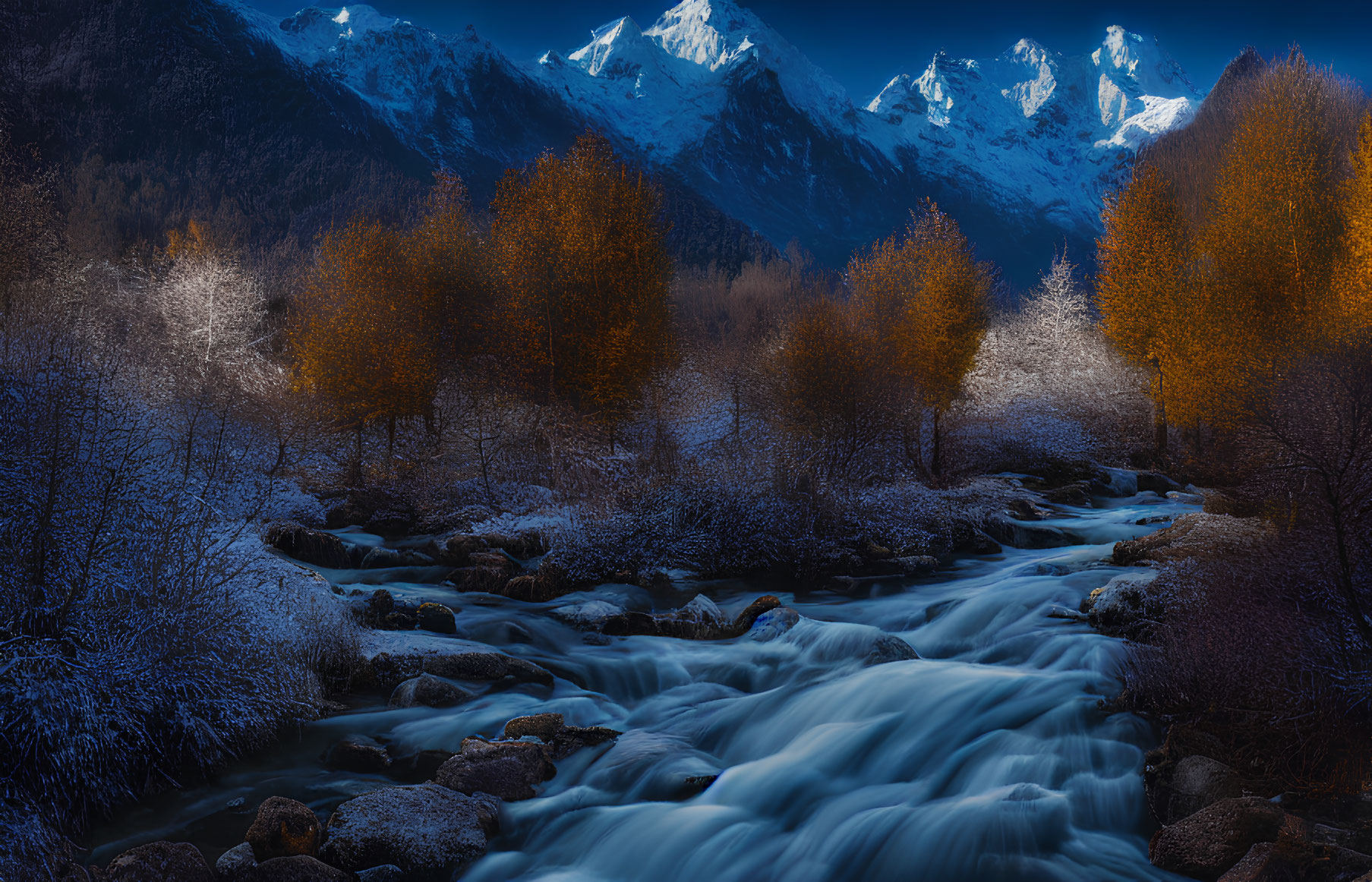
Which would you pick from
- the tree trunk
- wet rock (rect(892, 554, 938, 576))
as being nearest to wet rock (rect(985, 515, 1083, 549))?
wet rock (rect(892, 554, 938, 576))

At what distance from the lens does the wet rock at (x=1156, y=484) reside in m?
25.6

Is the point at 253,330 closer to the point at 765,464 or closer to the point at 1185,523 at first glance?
the point at 765,464

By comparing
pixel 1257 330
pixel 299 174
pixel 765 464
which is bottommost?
pixel 765 464

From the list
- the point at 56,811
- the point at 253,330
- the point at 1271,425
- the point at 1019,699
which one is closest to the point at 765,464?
the point at 1019,699

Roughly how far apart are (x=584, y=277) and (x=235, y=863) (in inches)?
803

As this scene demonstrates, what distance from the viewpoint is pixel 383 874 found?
611 cm

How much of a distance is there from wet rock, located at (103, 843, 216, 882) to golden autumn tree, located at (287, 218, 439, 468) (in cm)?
2059

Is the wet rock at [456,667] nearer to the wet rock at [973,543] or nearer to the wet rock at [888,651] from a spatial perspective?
the wet rock at [888,651]

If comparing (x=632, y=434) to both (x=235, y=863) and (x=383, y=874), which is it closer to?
(x=383, y=874)

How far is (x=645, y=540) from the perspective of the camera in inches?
661

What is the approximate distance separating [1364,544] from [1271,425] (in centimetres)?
118

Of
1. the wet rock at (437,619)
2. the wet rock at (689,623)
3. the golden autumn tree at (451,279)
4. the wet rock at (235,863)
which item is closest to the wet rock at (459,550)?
the wet rock at (437,619)

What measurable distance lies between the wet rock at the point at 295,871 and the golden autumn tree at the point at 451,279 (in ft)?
75.5

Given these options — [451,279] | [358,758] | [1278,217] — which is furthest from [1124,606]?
[451,279]
